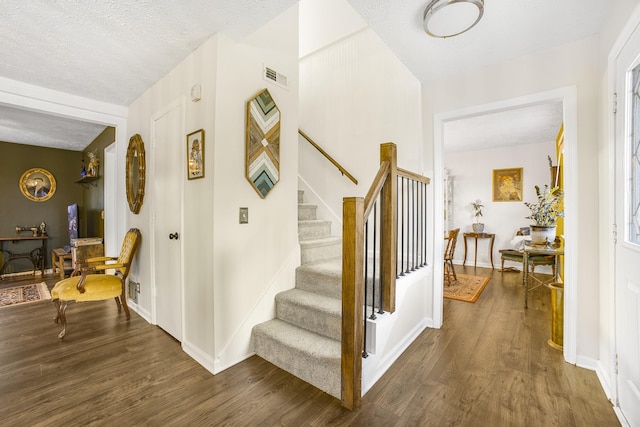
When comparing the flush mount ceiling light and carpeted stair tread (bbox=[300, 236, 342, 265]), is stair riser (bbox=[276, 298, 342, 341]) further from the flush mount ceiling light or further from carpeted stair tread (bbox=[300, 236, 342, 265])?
the flush mount ceiling light

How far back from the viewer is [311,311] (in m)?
2.25

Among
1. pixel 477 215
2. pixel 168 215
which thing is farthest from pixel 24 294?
pixel 477 215

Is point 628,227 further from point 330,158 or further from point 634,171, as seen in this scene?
point 330,158

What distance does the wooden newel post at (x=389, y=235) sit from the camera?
6.84 feet

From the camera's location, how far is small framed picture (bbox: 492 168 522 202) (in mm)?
5836

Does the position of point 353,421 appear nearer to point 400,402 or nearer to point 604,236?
point 400,402

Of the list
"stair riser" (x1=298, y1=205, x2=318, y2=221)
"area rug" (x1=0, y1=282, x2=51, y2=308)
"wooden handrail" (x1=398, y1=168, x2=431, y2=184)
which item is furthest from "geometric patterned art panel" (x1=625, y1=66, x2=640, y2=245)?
"area rug" (x1=0, y1=282, x2=51, y2=308)

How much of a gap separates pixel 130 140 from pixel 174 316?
2193 millimetres

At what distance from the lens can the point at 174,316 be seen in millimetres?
2625

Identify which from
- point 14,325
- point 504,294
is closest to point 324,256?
point 504,294

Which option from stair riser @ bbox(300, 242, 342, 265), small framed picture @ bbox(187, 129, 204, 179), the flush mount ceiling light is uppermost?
the flush mount ceiling light

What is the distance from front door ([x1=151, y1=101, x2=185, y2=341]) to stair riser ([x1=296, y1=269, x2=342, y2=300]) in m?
1.06

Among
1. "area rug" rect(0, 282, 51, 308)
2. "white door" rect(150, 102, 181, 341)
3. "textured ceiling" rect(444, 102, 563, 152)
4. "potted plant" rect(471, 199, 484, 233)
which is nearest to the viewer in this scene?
"white door" rect(150, 102, 181, 341)

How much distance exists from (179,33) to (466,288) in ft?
15.6
